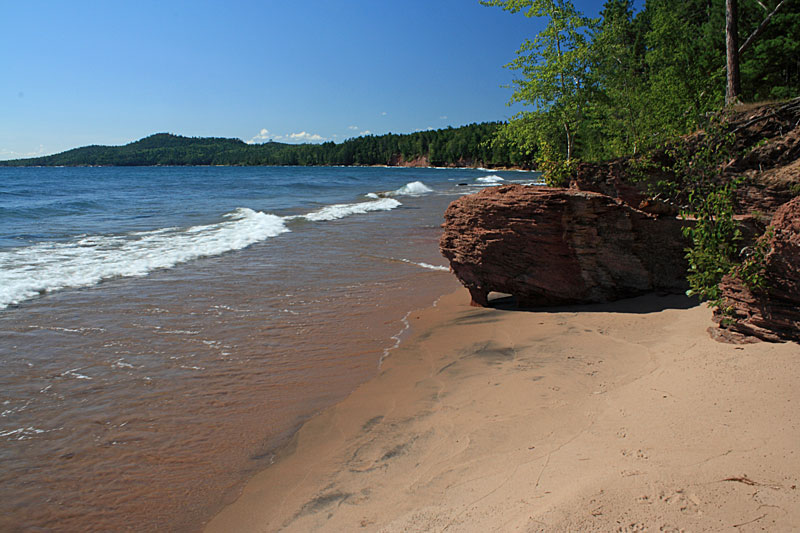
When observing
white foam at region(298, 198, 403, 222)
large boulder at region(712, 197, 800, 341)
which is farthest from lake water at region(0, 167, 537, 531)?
white foam at region(298, 198, 403, 222)

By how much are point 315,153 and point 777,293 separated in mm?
197415

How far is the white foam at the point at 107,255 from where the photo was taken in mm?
9219

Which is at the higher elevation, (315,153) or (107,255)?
(315,153)

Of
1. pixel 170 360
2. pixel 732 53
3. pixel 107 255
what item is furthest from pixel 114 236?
pixel 732 53

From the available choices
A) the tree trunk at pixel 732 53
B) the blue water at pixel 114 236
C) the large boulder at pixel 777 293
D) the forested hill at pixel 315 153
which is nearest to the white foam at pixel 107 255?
the blue water at pixel 114 236

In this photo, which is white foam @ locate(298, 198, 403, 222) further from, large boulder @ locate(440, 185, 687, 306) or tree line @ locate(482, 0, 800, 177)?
large boulder @ locate(440, 185, 687, 306)

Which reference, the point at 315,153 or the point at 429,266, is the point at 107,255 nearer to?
the point at 429,266

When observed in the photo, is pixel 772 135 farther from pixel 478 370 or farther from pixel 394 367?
pixel 394 367

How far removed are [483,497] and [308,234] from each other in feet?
46.9

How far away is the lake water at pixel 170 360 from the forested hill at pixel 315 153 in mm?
130445

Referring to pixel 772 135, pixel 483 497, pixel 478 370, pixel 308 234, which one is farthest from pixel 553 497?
pixel 308 234

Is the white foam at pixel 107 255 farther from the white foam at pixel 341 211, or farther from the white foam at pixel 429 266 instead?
the white foam at pixel 429 266

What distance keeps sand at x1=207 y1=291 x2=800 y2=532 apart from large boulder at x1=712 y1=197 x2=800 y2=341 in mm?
205

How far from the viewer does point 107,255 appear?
12.0 m
